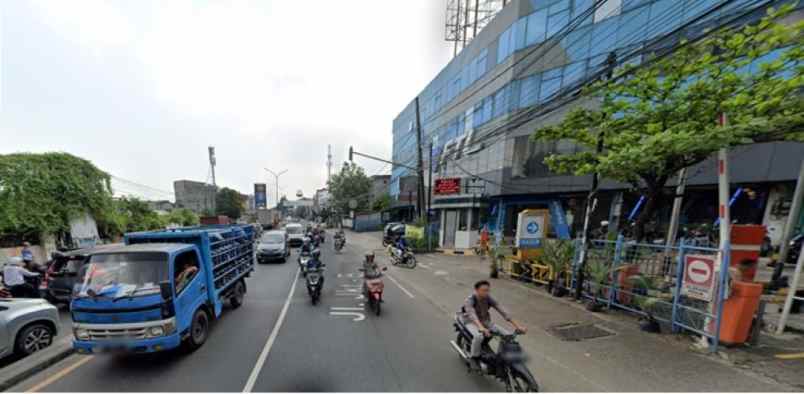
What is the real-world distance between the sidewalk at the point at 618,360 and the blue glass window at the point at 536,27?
16461 millimetres

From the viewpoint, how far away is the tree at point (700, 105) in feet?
13.9

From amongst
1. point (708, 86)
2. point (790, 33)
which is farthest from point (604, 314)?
point (790, 33)

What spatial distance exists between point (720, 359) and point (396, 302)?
250 inches

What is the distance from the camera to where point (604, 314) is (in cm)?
670

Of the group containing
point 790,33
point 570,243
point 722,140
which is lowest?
point 570,243

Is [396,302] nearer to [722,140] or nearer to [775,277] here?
[722,140]

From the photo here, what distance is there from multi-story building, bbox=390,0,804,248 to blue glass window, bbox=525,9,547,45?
6cm

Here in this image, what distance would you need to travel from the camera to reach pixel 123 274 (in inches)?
176

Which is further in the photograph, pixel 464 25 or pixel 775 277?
pixel 464 25

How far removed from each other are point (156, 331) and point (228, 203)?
168 feet

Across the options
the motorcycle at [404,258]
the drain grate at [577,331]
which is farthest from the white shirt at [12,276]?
the drain grate at [577,331]

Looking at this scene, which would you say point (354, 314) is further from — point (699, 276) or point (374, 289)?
point (699, 276)

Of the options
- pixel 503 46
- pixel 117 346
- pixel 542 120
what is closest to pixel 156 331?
pixel 117 346

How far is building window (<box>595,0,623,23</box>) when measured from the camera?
47.6 feet
